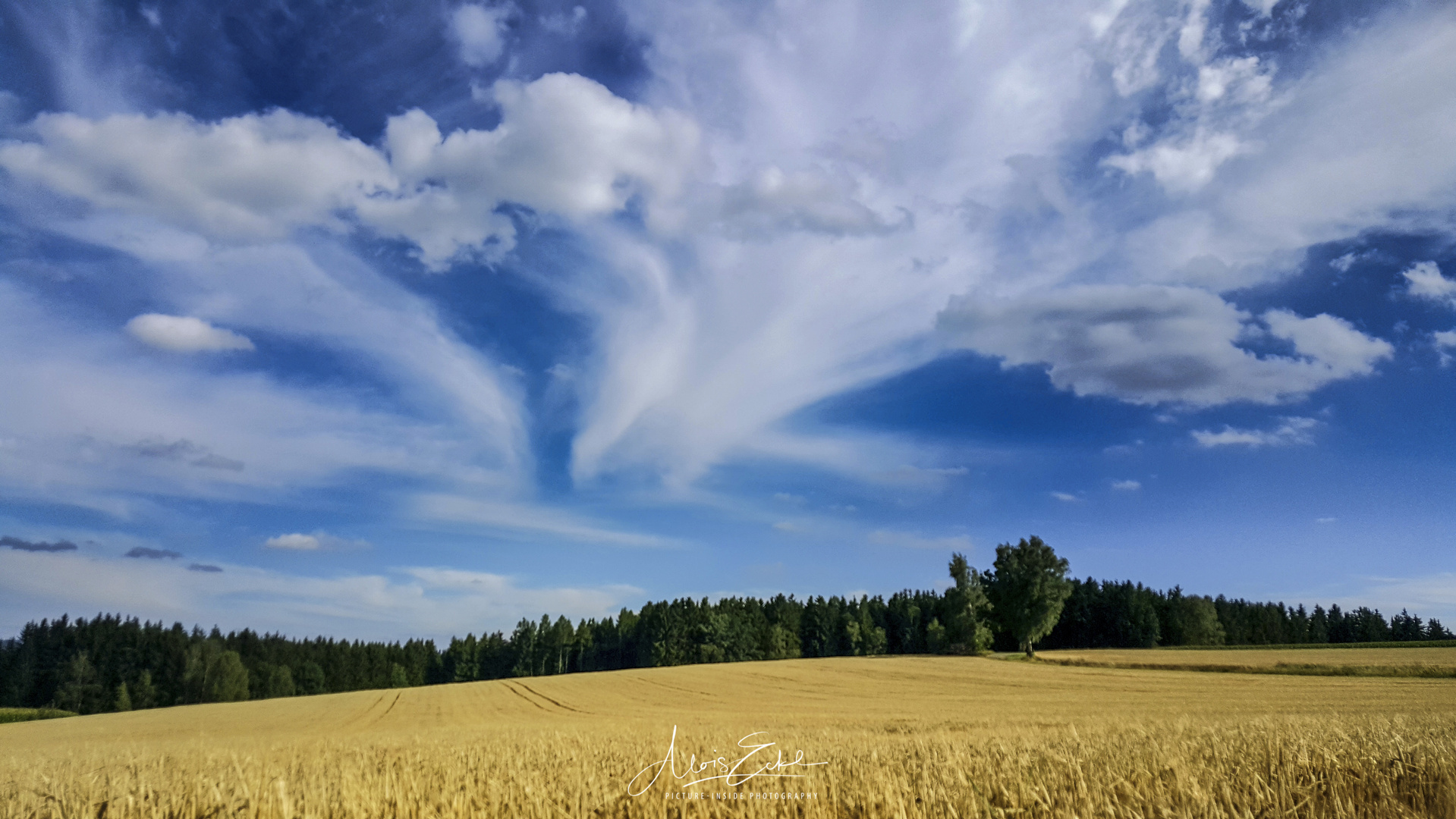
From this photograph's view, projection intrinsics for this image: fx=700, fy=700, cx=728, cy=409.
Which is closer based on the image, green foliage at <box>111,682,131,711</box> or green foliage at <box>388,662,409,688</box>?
green foliage at <box>111,682,131,711</box>

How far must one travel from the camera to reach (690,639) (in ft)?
383

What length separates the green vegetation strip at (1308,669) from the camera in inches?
1897

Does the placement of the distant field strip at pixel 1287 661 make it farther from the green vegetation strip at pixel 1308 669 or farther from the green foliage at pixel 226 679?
the green foliage at pixel 226 679

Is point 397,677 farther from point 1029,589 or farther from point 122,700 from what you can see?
point 1029,589

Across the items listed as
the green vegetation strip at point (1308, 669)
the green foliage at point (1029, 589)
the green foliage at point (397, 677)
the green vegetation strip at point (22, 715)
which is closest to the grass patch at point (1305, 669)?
the green vegetation strip at point (1308, 669)

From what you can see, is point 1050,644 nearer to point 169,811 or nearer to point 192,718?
point 192,718

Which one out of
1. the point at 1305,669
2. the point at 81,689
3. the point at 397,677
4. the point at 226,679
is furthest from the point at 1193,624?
the point at 81,689

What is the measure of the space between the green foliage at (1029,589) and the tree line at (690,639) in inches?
5.7

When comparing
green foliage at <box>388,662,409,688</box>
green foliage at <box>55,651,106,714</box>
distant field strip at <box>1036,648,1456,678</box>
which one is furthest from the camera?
green foliage at <box>388,662,409,688</box>

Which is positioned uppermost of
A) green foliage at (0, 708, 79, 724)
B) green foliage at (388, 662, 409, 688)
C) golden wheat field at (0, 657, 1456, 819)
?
golden wheat field at (0, 657, 1456, 819)

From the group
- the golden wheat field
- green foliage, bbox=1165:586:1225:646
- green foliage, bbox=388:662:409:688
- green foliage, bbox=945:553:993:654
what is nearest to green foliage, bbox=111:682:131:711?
green foliage, bbox=388:662:409:688

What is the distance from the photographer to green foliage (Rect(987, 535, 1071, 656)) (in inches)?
3312

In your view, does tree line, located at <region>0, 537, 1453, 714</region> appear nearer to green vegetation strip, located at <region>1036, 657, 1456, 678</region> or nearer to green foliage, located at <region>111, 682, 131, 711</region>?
green foliage, located at <region>111, 682, 131, 711</region>

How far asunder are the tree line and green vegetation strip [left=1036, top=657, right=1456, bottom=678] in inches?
759
